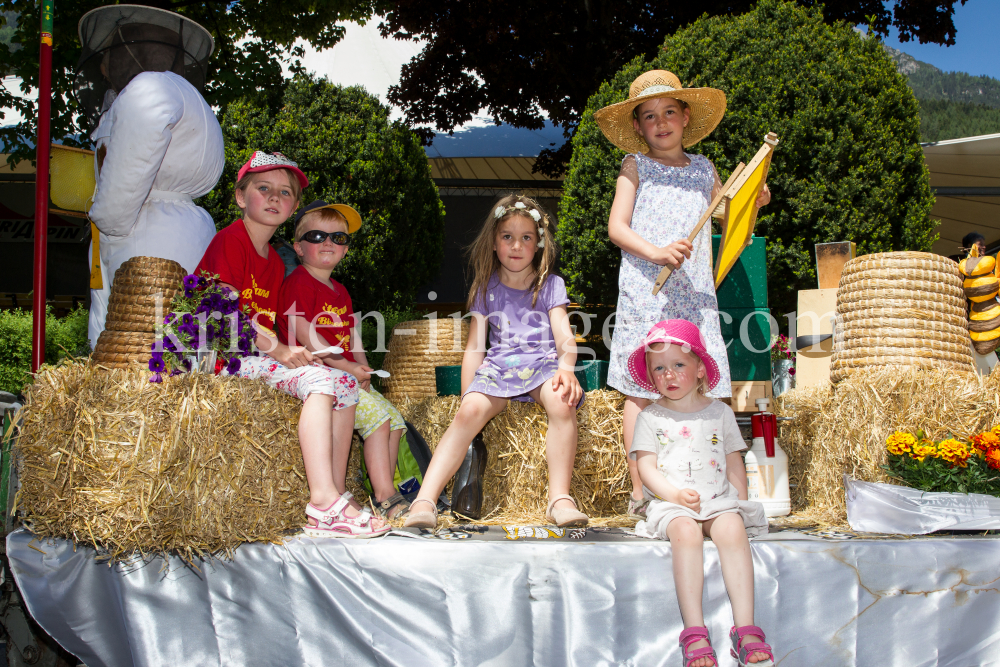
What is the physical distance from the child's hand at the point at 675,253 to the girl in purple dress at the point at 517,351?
51cm

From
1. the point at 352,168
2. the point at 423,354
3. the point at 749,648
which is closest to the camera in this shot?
the point at 749,648

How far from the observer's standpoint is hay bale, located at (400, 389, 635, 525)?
3.07 meters

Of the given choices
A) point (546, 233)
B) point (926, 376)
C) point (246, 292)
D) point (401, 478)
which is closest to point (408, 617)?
point (401, 478)

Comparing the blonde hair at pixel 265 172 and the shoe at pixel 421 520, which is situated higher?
the blonde hair at pixel 265 172

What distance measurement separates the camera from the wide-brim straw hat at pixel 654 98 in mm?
3043

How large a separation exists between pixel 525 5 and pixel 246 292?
708 cm

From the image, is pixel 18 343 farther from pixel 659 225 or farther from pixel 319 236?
pixel 659 225

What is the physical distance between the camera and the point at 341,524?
246 centimetres

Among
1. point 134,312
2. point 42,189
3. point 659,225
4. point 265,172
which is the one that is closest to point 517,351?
point 659,225

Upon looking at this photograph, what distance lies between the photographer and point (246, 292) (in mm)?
2871

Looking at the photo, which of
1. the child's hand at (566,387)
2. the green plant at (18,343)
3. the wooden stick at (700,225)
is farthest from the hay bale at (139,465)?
the green plant at (18,343)

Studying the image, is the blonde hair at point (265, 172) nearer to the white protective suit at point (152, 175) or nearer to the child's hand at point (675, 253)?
the white protective suit at point (152, 175)

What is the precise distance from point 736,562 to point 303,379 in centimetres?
165

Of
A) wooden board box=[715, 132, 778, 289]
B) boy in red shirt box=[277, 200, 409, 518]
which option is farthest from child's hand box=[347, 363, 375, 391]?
wooden board box=[715, 132, 778, 289]
